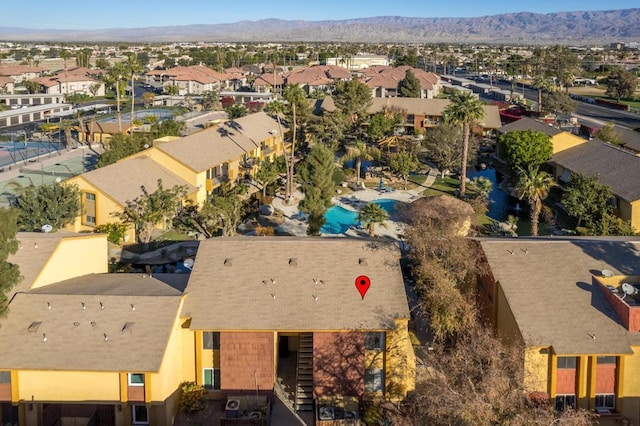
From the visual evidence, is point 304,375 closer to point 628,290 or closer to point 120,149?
point 628,290

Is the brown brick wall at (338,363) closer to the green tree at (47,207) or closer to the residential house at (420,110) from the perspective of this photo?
the green tree at (47,207)

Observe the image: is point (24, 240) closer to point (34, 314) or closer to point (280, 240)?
point (34, 314)

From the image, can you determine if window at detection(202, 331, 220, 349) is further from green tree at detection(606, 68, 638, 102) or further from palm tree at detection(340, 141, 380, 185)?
green tree at detection(606, 68, 638, 102)

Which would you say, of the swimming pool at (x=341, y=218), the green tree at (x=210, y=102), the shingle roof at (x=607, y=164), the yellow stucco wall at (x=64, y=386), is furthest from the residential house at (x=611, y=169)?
the green tree at (x=210, y=102)

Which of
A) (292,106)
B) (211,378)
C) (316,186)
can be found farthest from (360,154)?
(211,378)

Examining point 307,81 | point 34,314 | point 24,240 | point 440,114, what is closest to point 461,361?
point 34,314

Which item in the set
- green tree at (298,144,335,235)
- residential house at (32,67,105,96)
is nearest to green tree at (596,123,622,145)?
green tree at (298,144,335,235)
